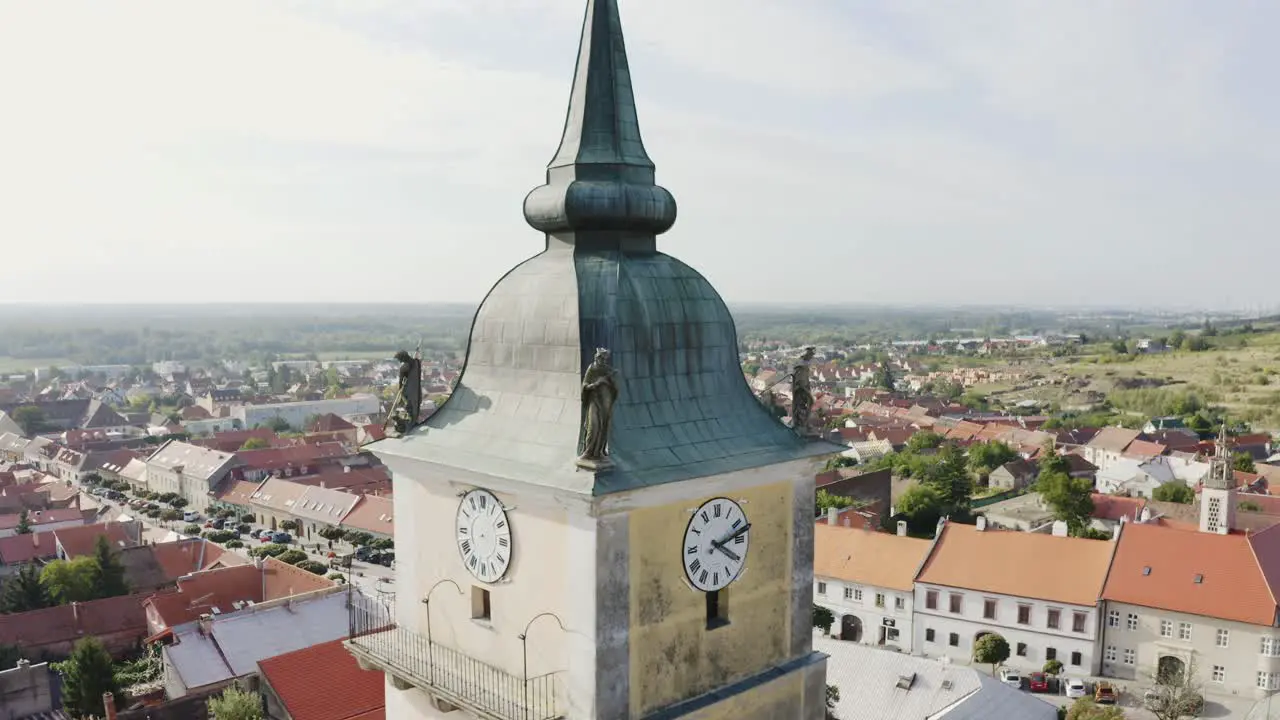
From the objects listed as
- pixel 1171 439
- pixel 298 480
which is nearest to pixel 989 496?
pixel 1171 439

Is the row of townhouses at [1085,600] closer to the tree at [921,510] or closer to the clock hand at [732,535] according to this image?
the tree at [921,510]

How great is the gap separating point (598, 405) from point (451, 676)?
3852 mm

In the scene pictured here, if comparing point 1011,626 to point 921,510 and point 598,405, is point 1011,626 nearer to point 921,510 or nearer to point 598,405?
point 921,510

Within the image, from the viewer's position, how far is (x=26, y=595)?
172 feet

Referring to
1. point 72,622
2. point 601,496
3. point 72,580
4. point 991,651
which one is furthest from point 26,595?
point 601,496

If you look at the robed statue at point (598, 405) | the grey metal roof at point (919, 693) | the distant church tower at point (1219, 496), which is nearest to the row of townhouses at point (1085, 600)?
the distant church tower at point (1219, 496)

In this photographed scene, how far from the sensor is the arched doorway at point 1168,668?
132 feet

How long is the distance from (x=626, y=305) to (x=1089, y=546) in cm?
4180

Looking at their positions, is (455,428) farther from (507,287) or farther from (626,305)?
(626,305)

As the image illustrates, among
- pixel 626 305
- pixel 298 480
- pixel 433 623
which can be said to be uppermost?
pixel 626 305

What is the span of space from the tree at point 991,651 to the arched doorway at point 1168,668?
6.16 metres

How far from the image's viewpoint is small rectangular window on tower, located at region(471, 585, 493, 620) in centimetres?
1042

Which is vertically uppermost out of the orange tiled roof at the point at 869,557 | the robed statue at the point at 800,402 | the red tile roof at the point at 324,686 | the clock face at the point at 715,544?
the robed statue at the point at 800,402

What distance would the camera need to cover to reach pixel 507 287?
10766 millimetres
